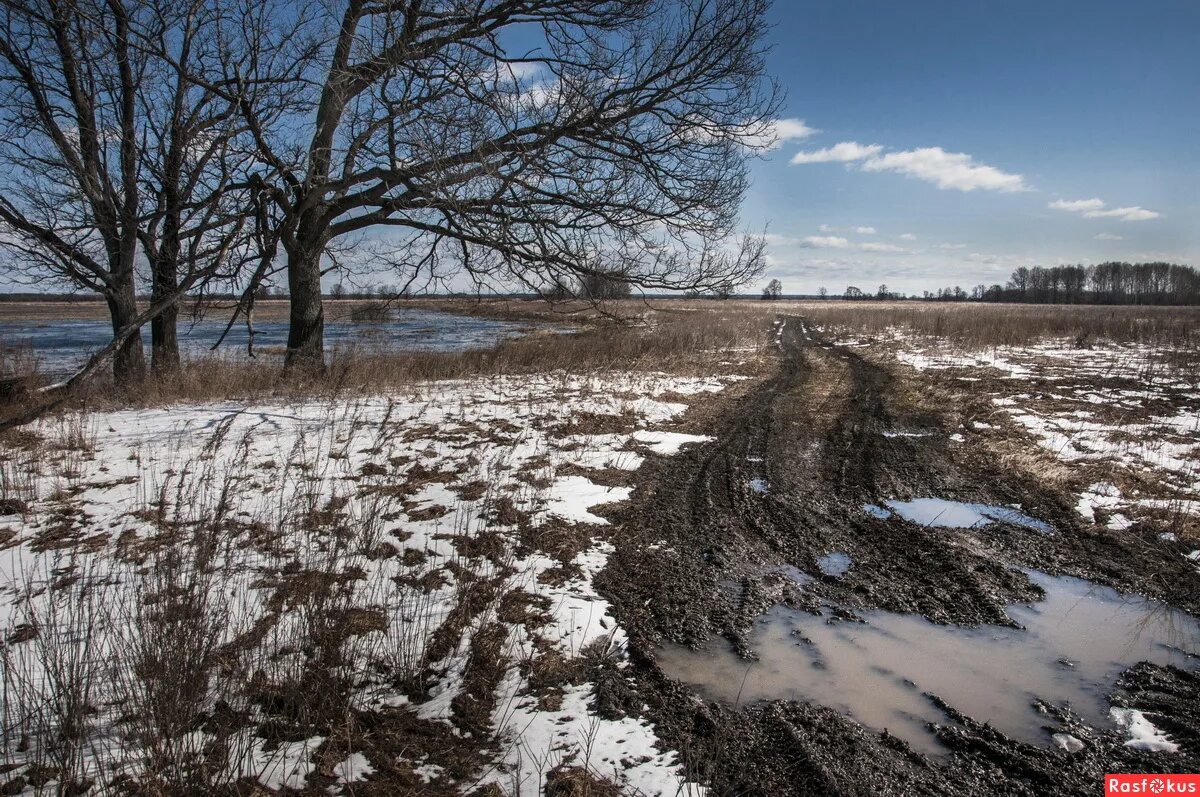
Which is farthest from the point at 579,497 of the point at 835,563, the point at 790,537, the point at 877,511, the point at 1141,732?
the point at 1141,732

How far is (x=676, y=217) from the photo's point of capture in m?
9.54

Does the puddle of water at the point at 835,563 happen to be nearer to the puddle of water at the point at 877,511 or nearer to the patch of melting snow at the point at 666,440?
the puddle of water at the point at 877,511

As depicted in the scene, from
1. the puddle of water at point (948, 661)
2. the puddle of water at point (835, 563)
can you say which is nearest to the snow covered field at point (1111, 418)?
the puddle of water at point (948, 661)

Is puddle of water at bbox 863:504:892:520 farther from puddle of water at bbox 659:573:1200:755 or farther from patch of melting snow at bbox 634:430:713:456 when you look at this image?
patch of melting snow at bbox 634:430:713:456

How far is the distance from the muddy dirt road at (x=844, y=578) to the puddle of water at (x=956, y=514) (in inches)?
2.9

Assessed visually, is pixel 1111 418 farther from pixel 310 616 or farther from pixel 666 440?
pixel 310 616

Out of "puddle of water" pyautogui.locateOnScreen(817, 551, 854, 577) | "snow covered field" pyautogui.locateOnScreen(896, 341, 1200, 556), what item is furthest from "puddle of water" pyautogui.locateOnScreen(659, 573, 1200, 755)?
"snow covered field" pyautogui.locateOnScreen(896, 341, 1200, 556)

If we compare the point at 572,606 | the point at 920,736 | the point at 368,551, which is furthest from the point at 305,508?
the point at 920,736

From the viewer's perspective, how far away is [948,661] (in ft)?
10.2

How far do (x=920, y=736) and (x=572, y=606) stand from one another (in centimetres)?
192

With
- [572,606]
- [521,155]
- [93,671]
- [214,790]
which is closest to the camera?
[214,790]

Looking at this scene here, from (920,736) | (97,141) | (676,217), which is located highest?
(97,141)

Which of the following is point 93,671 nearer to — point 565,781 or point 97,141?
point 565,781

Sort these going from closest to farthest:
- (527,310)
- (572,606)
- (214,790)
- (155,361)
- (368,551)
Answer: (214,790) < (572,606) < (368,551) < (155,361) < (527,310)
